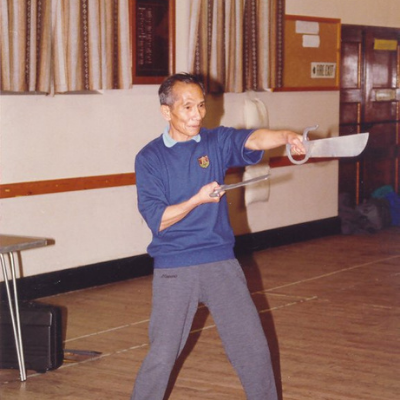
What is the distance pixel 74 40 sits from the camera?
20.1 feet

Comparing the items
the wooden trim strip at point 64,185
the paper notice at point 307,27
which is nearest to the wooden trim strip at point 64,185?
the wooden trim strip at point 64,185

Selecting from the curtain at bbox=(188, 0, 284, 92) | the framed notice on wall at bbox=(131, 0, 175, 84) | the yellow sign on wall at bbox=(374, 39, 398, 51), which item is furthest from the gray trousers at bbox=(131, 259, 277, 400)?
the yellow sign on wall at bbox=(374, 39, 398, 51)

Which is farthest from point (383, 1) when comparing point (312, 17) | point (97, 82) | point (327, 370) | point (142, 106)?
point (327, 370)

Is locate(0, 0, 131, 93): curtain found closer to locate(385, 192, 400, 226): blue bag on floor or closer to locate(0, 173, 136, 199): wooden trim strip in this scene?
locate(0, 173, 136, 199): wooden trim strip

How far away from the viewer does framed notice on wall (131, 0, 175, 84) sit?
6.74 m

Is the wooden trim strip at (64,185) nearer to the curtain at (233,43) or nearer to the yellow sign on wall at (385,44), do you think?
the curtain at (233,43)

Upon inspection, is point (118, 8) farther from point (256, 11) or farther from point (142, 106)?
point (256, 11)

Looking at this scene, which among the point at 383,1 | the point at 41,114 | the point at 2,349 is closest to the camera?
the point at 2,349

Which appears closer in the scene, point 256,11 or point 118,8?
point 118,8

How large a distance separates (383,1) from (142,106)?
12.9 ft

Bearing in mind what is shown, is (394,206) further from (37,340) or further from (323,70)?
(37,340)

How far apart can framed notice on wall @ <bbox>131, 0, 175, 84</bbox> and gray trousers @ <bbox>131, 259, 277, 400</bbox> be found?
3.92m

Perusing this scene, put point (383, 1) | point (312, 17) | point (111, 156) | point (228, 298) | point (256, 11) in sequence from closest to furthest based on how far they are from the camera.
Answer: point (228, 298)
point (111, 156)
point (256, 11)
point (312, 17)
point (383, 1)

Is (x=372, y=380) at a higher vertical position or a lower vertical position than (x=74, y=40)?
lower
